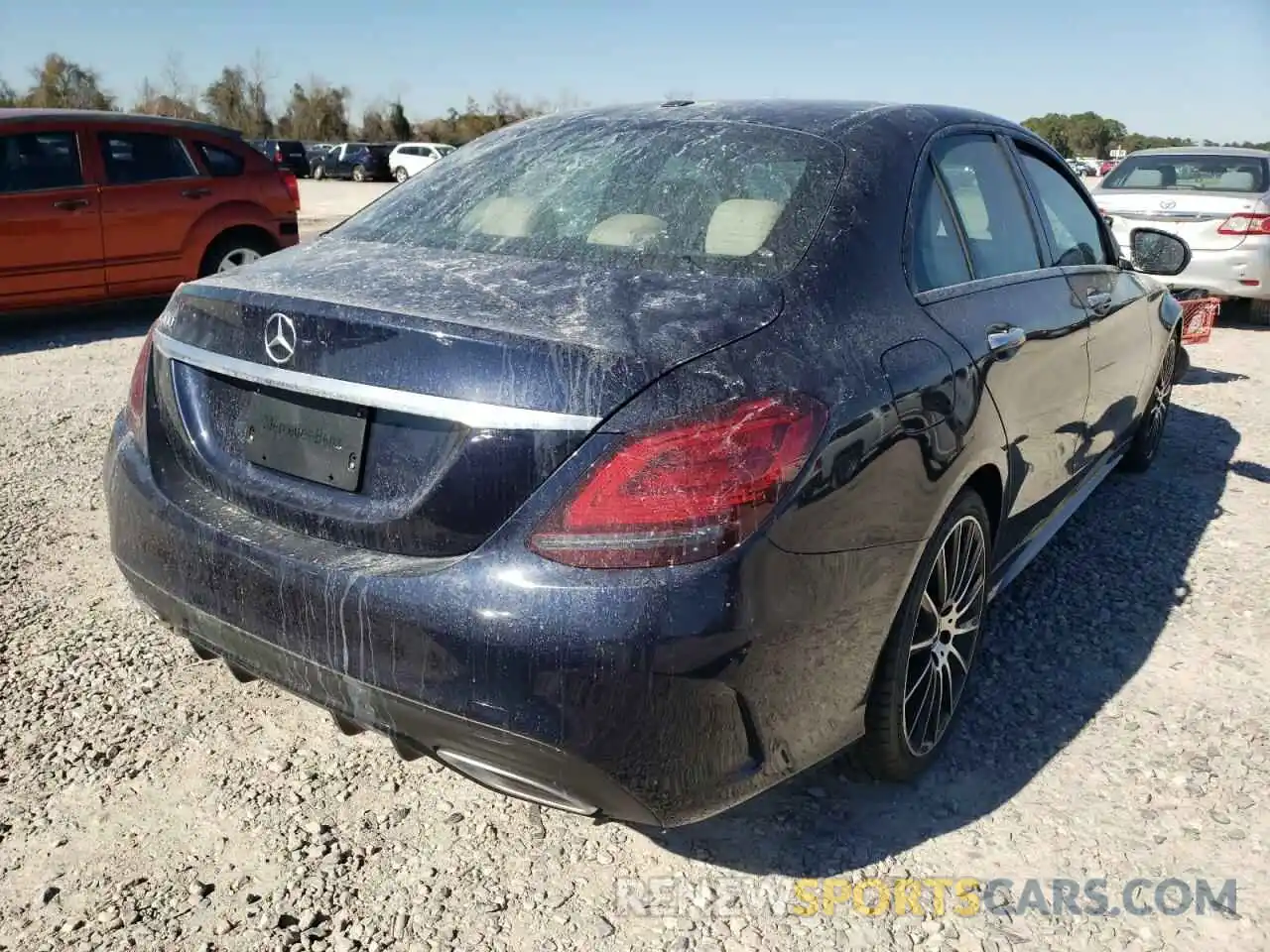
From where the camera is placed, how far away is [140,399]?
7.78 ft

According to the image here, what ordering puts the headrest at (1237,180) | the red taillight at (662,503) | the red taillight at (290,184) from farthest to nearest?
1. the headrest at (1237,180)
2. the red taillight at (290,184)
3. the red taillight at (662,503)

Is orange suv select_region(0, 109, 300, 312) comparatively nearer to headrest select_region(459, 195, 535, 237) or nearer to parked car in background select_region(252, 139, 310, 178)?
headrest select_region(459, 195, 535, 237)

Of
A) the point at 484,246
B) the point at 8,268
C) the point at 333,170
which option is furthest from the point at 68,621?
the point at 333,170

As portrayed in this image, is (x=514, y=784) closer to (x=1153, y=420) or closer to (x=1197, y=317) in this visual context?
(x=1153, y=420)

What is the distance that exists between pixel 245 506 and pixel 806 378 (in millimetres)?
1145

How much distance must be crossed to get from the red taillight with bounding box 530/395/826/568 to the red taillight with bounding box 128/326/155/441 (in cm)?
112

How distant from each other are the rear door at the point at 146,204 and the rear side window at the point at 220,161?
0.13m

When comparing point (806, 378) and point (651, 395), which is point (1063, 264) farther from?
point (651, 395)

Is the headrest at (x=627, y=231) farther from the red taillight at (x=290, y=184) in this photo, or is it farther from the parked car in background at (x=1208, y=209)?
the parked car in background at (x=1208, y=209)

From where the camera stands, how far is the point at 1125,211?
9.16m

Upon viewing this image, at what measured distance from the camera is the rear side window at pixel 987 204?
2779mm

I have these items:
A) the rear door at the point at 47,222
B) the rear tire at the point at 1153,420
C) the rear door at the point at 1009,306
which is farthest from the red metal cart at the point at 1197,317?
the rear door at the point at 47,222

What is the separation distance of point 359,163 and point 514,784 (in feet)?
132

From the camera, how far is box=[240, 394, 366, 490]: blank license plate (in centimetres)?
194
